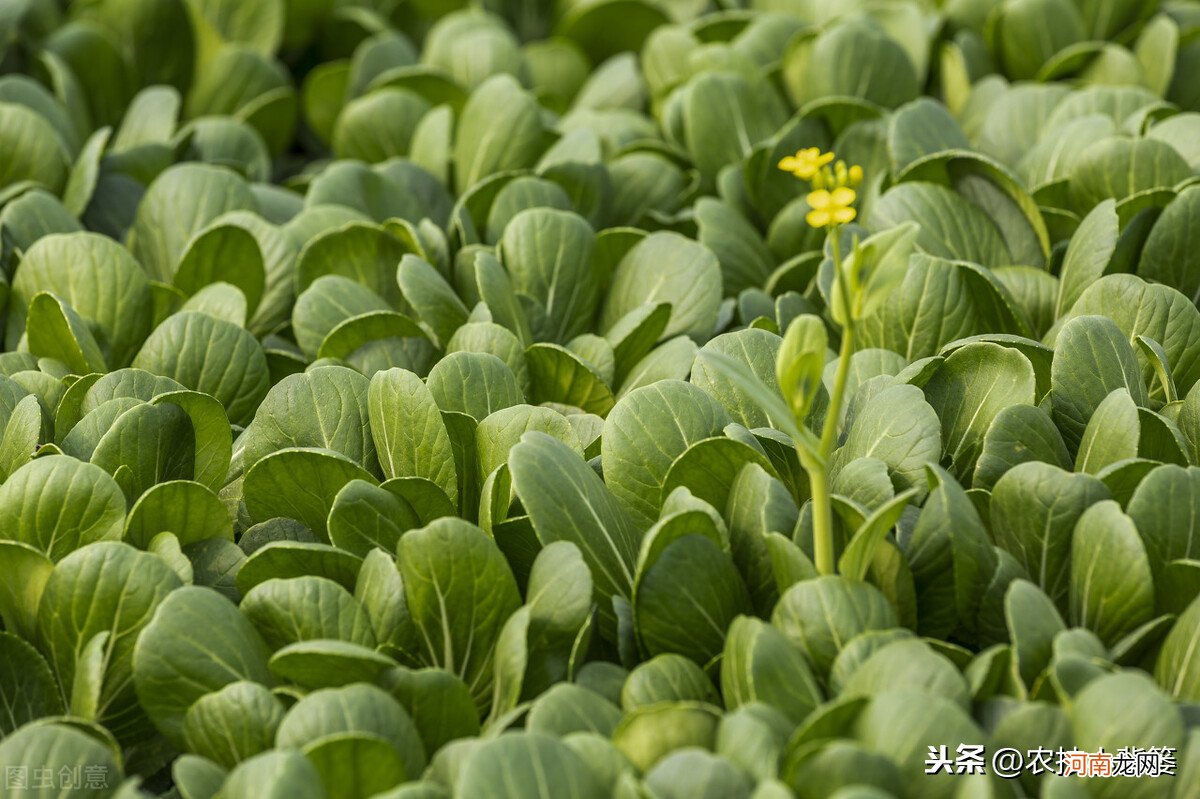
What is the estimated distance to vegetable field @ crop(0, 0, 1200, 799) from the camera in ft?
3.62

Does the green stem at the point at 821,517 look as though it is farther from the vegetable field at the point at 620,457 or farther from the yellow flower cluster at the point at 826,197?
the yellow flower cluster at the point at 826,197

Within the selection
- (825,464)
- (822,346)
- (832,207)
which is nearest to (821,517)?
(825,464)

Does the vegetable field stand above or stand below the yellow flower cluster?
below

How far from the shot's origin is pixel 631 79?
104 inches

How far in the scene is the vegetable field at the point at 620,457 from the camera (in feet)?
3.62

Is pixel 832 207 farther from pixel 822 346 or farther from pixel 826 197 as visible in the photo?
pixel 822 346

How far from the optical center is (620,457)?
140cm

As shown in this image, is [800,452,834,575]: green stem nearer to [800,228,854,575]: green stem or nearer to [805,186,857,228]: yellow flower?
[800,228,854,575]: green stem

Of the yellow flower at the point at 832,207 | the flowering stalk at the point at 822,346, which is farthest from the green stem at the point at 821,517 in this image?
the yellow flower at the point at 832,207

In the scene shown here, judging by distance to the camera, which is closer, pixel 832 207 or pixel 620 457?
pixel 832 207

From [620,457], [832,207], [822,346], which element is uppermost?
[832,207]

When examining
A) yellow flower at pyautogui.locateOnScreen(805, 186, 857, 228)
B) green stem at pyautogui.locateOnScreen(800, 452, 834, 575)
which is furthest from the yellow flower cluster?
green stem at pyautogui.locateOnScreen(800, 452, 834, 575)

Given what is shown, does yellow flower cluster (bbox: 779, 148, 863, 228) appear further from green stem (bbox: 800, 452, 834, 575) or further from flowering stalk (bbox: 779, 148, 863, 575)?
green stem (bbox: 800, 452, 834, 575)

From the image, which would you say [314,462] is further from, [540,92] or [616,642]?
[540,92]
